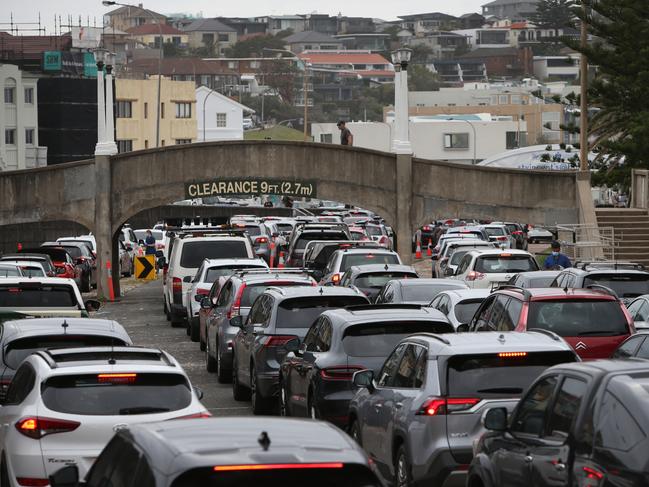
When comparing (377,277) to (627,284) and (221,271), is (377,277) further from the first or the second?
(627,284)

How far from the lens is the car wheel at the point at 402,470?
11.7m

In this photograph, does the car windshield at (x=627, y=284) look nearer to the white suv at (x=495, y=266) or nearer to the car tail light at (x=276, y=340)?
the car tail light at (x=276, y=340)

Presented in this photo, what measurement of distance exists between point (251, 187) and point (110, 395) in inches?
1286

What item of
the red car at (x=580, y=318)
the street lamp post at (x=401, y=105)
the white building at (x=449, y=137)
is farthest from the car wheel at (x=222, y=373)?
the white building at (x=449, y=137)

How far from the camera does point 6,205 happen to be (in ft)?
Result: 146

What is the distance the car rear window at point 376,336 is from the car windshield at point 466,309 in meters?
5.79

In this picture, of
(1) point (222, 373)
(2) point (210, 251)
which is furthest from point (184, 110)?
(1) point (222, 373)

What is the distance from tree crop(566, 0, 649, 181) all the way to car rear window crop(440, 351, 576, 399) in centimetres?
3645

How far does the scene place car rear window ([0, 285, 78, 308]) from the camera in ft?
68.4

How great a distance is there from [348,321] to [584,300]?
3.10 meters

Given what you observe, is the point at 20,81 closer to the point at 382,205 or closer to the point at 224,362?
the point at 382,205

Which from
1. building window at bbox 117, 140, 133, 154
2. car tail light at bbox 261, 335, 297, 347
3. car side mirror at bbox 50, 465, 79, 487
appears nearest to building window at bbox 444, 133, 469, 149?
building window at bbox 117, 140, 133, 154

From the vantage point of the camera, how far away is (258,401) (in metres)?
18.5

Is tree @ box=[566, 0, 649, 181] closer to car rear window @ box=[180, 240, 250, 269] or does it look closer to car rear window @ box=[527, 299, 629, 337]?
car rear window @ box=[180, 240, 250, 269]
